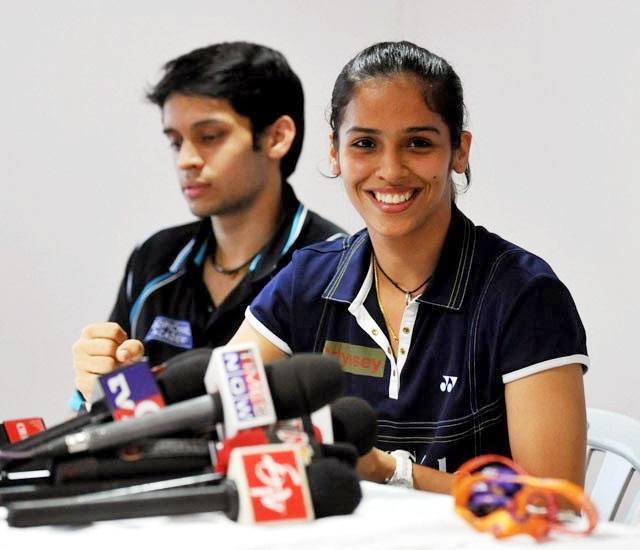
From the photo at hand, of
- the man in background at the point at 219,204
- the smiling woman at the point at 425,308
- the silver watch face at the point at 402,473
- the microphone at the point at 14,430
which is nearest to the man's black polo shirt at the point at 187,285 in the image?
the man in background at the point at 219,204

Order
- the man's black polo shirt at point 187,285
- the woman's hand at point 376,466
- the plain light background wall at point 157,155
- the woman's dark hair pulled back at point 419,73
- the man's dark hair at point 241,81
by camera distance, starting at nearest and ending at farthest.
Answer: the woman's hand at point 376,466 → the woman's dark hair pulled back at point 419,73 → the man's black polo shirt at point 187,285 → the man's dark hair at point 241,81 → the plain light background wall at point 157,155

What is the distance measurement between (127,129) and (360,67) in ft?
4.50

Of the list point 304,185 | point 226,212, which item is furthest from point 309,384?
point 304,185

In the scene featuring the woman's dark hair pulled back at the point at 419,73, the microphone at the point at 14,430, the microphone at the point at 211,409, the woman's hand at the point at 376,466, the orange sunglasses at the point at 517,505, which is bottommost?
the woman's hand at the point at 376,466

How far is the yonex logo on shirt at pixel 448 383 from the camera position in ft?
4.47

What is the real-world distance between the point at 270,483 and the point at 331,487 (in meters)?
0.05

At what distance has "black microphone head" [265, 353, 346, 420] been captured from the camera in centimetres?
77

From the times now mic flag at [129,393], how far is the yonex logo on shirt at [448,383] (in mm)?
662

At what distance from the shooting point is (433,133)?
1.44 m

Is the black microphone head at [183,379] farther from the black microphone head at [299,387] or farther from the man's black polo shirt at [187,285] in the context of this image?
the man's black polo shirt at [187,285]

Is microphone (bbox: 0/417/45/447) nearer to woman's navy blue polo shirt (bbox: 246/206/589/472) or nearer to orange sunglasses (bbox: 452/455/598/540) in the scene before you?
orange sunglasses (bbox: 452/455/598/540)

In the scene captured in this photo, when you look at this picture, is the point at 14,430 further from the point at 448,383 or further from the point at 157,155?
the point at 157,155

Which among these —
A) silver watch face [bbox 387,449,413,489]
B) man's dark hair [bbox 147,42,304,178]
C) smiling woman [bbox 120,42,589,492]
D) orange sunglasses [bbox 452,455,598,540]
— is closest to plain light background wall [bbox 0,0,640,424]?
man's dark hair [bbox 147,42,304,178]

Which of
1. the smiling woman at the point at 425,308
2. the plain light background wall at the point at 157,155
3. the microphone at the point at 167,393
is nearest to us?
the microphone at the point at 167,393
